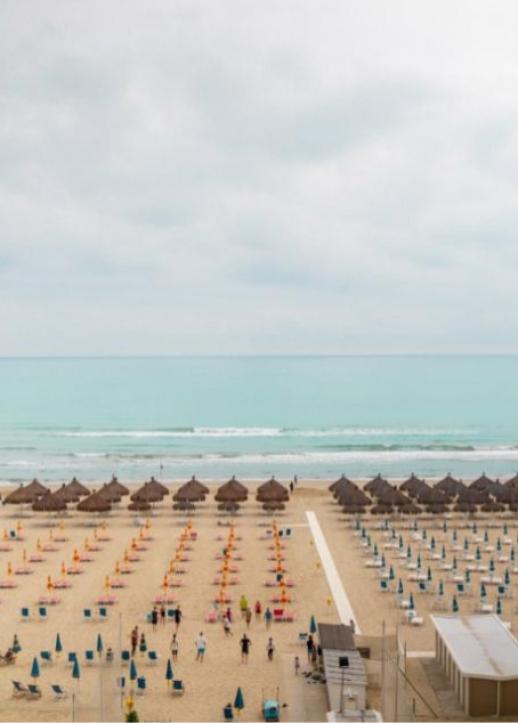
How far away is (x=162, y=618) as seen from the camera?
21.7 m

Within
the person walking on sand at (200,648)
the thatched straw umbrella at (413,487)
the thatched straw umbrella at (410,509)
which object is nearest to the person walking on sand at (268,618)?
the person walking on sand at (200,648)

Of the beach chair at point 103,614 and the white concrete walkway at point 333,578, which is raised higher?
the white concrete walkway at point 333,578

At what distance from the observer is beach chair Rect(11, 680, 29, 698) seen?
54.9ft

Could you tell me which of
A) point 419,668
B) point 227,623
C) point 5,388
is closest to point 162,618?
point 227,623

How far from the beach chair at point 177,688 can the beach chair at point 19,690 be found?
333 cm

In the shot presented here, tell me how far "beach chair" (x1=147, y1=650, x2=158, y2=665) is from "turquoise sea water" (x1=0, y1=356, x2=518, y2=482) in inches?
1345

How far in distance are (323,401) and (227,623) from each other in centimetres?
9833

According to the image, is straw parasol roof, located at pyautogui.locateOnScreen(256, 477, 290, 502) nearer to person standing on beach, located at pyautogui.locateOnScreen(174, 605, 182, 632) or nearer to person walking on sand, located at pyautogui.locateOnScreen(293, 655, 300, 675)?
person standing on beach, located at pyautogui.locateOnScreen(174, 605, 182, 632)

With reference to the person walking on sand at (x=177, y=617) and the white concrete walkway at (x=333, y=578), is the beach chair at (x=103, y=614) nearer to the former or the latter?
the person walking on sand at (x=177, y=617)

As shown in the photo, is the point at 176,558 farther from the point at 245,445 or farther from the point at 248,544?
the point at 245,445

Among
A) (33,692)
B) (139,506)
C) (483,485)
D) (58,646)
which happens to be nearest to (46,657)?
(58,646)

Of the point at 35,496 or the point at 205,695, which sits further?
the point at 35,496

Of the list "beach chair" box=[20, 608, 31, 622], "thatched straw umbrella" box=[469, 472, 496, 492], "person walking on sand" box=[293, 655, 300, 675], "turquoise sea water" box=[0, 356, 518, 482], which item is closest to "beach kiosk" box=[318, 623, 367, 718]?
"person walking on sand" box=[293, 655, 300, 675]

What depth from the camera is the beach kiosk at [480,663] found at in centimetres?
1556
